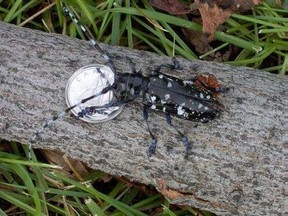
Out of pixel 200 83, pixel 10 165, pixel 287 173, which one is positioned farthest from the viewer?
pixel 10 165

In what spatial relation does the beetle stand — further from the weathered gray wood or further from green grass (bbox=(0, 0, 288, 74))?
green grass (bbox=(0, 0, 288, 74))

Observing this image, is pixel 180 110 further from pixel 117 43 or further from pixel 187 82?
pixel 117 43

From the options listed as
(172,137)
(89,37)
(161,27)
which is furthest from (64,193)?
(161,27)

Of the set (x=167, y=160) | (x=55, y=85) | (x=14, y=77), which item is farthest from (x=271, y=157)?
(x=14, y=77)

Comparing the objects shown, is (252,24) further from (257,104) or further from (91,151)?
(91,151)

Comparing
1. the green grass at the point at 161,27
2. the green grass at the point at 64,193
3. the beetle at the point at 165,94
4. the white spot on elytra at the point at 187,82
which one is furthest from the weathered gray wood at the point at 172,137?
the green grass at the point at 161,27

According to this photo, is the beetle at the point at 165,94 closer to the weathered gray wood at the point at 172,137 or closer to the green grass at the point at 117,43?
the weathered gray wood at the point at 172,137
